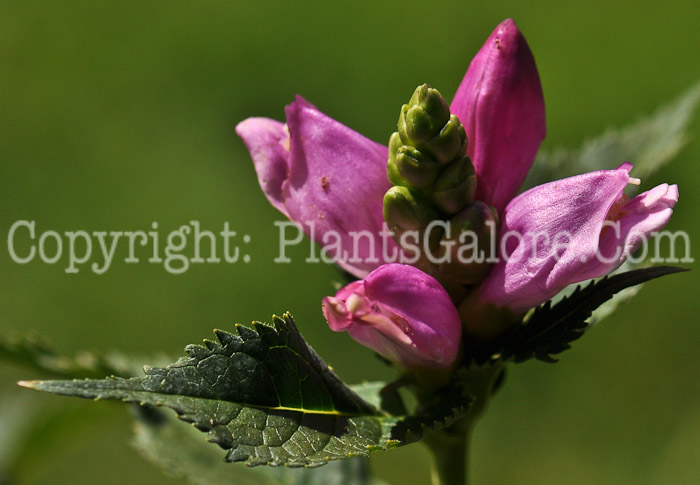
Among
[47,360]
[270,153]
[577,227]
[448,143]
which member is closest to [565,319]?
[577,227]

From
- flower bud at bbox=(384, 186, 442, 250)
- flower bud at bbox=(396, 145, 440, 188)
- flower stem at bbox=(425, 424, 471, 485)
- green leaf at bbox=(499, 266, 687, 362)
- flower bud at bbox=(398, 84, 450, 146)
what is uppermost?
flower bud at bbox=(398, 84, 450, 146)

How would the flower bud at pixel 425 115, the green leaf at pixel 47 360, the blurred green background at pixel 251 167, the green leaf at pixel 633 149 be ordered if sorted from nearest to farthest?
the flower bud at pixel 425 115
the green leaf at pixel 47 360
the green leaf at pixel 633 149
the blurred green background at pixel 251 167

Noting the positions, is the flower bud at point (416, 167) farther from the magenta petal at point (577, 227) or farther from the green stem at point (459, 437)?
the green stem at point (459, 437)

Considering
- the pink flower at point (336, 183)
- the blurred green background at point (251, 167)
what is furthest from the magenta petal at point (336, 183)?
the blurred green background at point (251, 167)

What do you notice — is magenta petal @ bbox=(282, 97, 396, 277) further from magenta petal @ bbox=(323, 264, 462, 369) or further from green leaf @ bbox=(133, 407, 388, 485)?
green leaf @ bbox=(133, 407, 388, 485)

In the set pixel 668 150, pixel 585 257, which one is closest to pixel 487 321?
pixel 585 257

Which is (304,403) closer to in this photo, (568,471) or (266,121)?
(266,121)

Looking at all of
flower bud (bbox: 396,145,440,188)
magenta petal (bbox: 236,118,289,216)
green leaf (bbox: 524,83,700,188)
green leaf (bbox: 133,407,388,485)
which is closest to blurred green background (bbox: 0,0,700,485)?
green leaf (bbox: 133,407,388,485)
